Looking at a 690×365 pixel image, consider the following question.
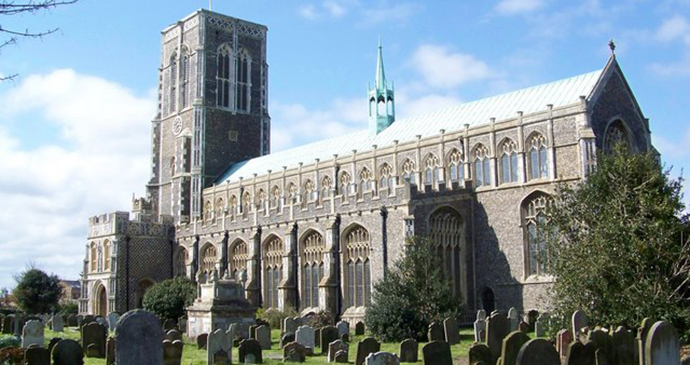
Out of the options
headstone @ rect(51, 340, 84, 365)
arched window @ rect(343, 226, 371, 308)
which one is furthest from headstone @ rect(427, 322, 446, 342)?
headstone @ rect(51, 340, 84, 365)

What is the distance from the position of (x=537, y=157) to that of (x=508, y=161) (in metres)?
1.35

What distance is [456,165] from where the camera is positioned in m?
32.8

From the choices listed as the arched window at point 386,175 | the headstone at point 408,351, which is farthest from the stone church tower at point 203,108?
the headstone at point 408,351

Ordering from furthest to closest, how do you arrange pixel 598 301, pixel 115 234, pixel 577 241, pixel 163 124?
pixel 163 124 < pixel 115 234 < pixel 577 241 < pixel 598 301

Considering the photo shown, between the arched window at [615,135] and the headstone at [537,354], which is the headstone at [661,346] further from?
the arched window at [615,135]

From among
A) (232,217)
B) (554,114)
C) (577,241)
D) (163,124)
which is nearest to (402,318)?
(577,241)

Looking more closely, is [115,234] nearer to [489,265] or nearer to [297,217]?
[297,217]

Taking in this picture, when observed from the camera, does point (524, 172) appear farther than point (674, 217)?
Yes

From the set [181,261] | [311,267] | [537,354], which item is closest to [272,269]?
[311,267]

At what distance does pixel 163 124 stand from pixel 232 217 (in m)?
15.3

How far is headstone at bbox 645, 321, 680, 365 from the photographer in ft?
35.8

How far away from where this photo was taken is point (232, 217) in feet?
133

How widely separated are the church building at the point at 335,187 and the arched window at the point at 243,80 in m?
0.10

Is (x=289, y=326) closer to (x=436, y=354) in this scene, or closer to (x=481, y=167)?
(x=481, y=167)
